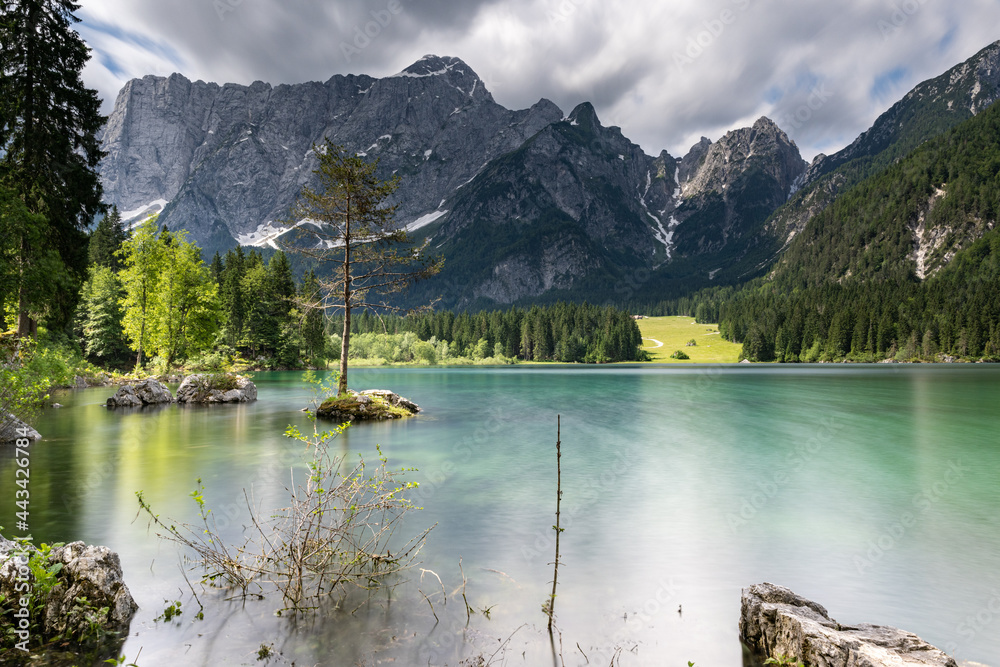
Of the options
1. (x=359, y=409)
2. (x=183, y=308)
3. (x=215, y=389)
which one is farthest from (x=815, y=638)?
(x=183, y=308)

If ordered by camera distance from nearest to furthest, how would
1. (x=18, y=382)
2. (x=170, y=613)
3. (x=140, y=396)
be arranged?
(x=170, y=613) < (x=18, y=382) < (x=140, y=396)

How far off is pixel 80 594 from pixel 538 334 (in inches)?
6211

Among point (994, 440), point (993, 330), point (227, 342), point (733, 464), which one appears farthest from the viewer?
point (993, 330)

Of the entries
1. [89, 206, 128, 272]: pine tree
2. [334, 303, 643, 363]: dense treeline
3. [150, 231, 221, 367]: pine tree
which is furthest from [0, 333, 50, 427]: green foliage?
[334, 303, 643, 363]: dense treeline

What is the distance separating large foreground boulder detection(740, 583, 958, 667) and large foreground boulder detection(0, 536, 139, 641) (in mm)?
7839

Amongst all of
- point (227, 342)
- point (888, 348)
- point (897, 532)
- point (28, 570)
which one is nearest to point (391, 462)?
point (28, 570)

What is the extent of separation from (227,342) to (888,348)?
168325mm

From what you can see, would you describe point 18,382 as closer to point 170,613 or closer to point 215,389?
point 170,613

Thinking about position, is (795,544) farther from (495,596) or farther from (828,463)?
(828,463)

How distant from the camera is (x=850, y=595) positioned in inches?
314

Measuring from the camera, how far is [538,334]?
534 ft

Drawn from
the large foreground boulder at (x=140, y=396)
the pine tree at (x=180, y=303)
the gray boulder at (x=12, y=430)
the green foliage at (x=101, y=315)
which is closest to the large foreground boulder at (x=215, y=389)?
the large foreground boulder at (x=140, y=396)

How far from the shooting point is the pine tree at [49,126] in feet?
80.4

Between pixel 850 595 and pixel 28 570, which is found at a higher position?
pixel 28 570
